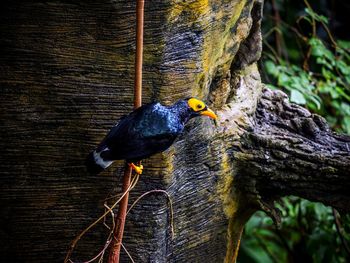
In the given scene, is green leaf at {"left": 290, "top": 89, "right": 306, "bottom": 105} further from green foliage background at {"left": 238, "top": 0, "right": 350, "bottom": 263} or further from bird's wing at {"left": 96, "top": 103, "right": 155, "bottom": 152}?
bird's wing at {"left": 96, "top": 103, "right": 155, "bottom": 152}

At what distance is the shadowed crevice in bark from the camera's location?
2.11 meters

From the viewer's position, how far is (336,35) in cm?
404

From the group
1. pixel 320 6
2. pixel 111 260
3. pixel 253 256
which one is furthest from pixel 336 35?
pixel 111 260

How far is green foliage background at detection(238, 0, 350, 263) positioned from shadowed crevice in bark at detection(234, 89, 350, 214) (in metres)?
0.40

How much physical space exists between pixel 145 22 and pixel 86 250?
71cm

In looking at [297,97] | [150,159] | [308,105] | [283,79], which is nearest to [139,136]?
[150,159]

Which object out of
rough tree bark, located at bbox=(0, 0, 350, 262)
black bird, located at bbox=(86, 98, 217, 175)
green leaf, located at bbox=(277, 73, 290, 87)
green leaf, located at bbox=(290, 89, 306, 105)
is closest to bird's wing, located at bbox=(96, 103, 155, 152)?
black bird, located at bbox=(86, 98, 217, 175)

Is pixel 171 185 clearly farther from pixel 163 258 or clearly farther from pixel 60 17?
pixel 60 17

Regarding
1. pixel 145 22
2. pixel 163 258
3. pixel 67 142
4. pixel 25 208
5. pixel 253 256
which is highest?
pixel 145 22

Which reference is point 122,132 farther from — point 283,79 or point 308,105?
point 308,105

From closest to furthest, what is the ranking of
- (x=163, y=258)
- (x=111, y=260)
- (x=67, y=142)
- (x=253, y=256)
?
1. (x=111, y=260)
2. (x=67, y=142)
3. (x=163, y=258)
4. (x=253, y=256)

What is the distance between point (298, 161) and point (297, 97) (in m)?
0.52

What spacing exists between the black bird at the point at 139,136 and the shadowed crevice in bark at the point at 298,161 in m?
0.69

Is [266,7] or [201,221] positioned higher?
[266,7]
